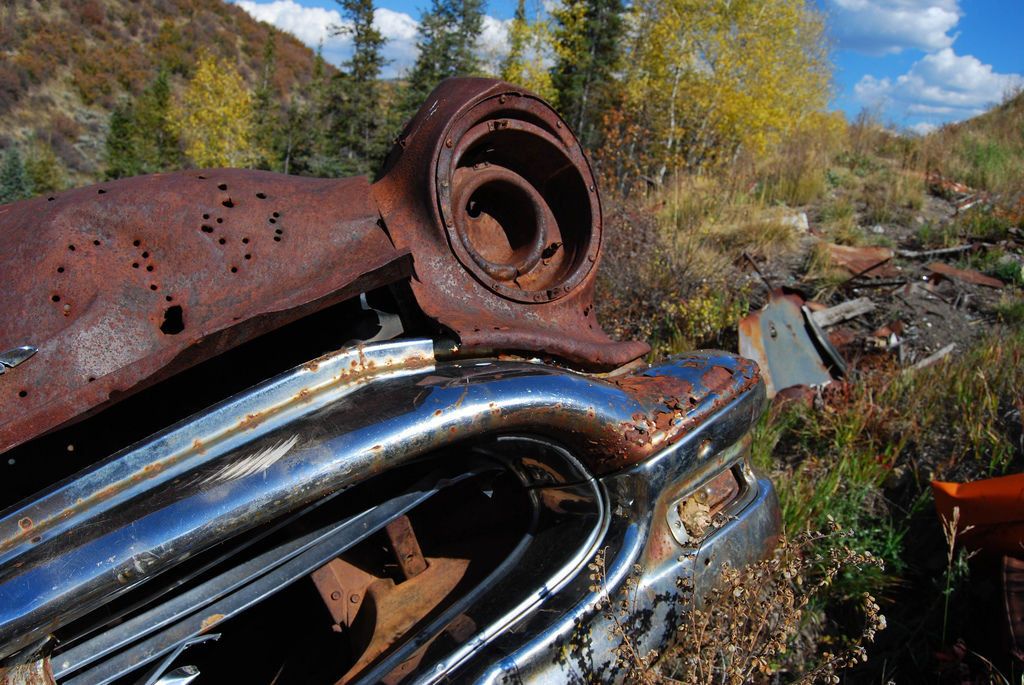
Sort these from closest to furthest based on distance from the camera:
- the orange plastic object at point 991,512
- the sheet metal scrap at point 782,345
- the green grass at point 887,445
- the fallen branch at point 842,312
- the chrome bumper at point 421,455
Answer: the chrome bumper at point 421,455
the orange plastic object at point 991,512
the green grass at point 887,445
the sheet metal scrap at point 782,345
the fallen branch at point 842,312

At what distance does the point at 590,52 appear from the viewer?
23469 mm

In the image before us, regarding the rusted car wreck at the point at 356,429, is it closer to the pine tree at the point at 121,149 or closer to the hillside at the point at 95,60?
the pine tree at the point at 121,149

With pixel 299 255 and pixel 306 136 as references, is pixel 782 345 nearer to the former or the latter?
pixel 299 255

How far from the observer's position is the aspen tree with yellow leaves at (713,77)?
16.3m

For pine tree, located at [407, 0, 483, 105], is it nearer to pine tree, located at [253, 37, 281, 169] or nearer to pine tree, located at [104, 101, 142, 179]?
pine tree, located at [253, 37, 281, 169]

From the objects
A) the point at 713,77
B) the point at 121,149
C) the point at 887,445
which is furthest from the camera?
the point at 121,149

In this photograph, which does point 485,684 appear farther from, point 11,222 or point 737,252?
point 737,252

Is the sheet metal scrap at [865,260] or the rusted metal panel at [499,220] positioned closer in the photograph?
the rusted metal panel at [499,220]

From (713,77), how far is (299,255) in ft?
57.6

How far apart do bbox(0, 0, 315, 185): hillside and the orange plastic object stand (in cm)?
3132

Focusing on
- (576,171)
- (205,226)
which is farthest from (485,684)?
(576,171)

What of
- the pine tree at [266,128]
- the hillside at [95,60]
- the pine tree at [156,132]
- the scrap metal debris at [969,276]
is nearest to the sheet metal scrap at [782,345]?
the scrap metal debris at [969,276]

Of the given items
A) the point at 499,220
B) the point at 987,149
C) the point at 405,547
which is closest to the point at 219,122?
the point at 987,149

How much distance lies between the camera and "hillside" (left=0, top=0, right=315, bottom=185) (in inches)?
1293
